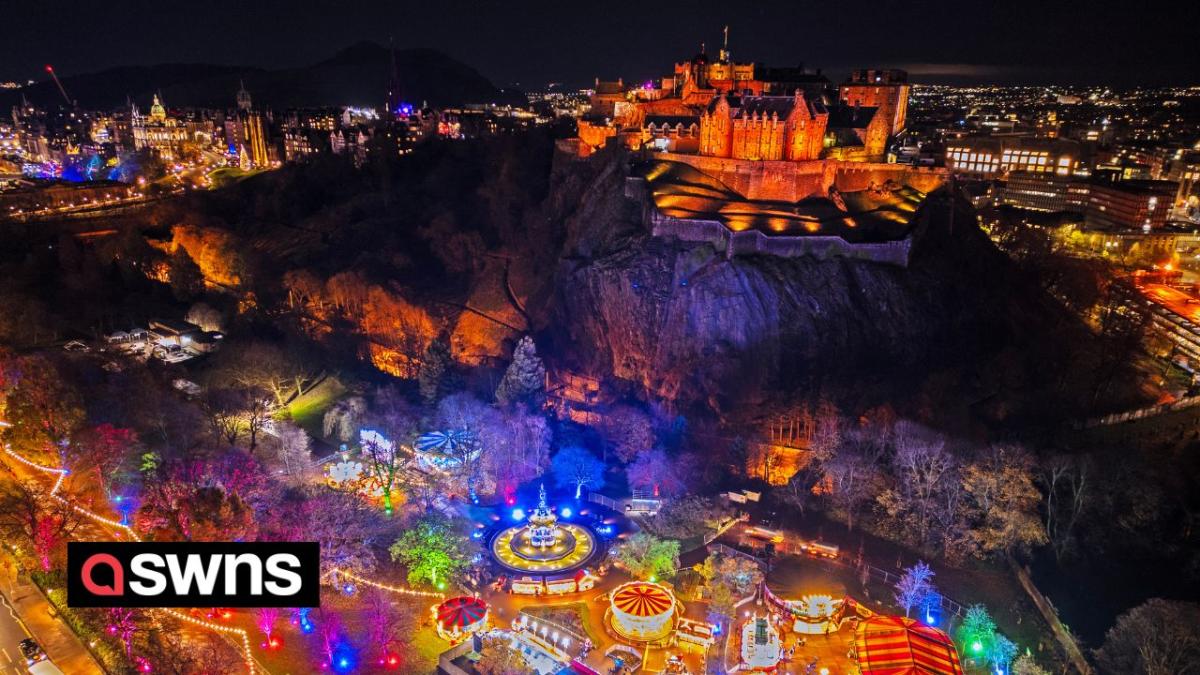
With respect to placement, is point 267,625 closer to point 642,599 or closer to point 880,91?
point 642,599

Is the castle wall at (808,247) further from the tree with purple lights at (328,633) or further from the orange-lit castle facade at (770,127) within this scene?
the tree with purple lights at (328,633)

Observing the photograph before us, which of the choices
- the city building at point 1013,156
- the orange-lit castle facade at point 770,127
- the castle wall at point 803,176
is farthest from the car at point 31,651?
the city building at point 1013,156

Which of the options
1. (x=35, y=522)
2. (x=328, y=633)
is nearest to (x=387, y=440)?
(x=328, y=633)

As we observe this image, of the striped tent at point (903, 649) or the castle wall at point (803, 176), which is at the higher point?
the castle wall at point (803, 176)

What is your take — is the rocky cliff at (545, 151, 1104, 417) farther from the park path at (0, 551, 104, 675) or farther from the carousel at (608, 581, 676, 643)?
the park path at (0, 551, 104, 675)

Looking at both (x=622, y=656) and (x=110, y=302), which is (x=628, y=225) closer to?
(x=622, y=656)

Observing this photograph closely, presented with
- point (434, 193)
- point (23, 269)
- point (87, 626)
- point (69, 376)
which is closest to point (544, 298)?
point (434, 193)

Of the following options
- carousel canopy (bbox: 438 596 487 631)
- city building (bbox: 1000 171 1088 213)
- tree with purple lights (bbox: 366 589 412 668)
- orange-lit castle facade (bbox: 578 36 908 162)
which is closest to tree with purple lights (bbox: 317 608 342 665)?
tree with purple lights (bbox: 366 589 412 668)
